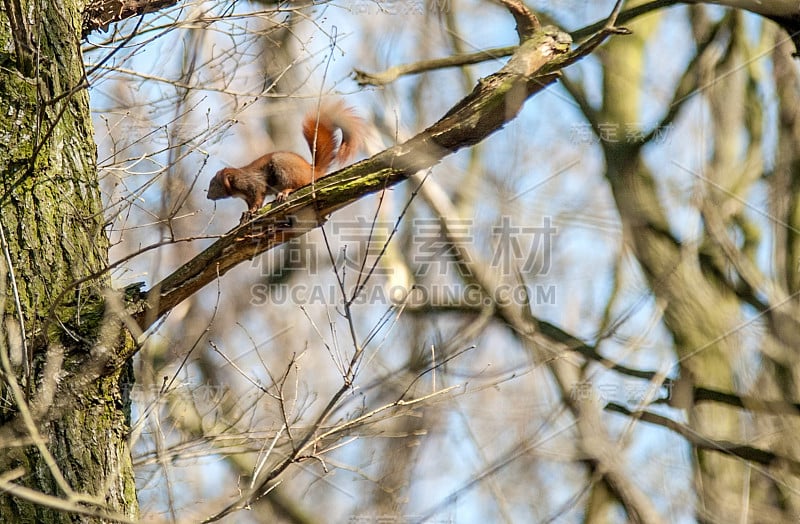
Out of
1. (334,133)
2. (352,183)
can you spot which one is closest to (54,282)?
(352,183)

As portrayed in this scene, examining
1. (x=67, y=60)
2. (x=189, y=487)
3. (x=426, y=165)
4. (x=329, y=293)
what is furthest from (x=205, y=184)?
(x=426, y=165)

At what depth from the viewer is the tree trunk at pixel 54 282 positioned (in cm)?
234

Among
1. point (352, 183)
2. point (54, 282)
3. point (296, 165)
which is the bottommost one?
point (54, 282)

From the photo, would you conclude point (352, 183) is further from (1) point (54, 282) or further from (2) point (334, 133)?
(2) point (334, 133)

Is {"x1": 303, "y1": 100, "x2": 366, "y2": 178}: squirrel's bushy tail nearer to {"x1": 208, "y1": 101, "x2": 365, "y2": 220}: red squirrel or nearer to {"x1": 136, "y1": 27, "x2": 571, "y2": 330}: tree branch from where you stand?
{"x1": 208, "y1": 101, "x2": 365, "y2": 220}: red squirrel

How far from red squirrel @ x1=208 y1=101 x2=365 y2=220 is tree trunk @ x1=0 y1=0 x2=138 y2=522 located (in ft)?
4.36

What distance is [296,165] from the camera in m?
4.88

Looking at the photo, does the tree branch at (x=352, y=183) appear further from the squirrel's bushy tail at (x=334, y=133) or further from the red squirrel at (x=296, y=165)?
the squirrel's bushy tail at (x=334, y=133)

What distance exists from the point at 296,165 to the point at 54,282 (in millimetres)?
2477

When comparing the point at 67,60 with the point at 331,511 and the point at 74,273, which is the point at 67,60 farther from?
→ the point at 331,511

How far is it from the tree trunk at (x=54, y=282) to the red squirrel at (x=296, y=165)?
1.33m

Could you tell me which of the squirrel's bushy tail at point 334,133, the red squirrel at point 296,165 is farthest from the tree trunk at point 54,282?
the squirrel's bushy tail at point 334,133

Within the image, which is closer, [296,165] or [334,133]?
[334,133]

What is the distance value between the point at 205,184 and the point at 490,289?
2.21 meters
